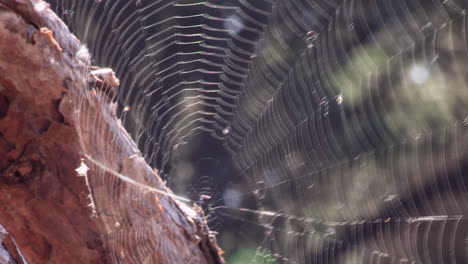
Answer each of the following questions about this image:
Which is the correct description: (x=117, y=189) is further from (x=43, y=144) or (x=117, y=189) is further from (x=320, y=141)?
(x=320, y=141)

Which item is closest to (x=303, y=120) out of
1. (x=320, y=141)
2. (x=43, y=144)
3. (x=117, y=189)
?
(x=320, y=141)

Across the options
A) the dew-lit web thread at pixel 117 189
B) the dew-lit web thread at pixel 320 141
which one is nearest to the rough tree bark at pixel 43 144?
the dew-lit web thread at pixel 117 189

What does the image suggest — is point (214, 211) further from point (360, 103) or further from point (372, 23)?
point (372, 23)

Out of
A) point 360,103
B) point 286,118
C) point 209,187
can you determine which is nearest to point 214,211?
point 209,187

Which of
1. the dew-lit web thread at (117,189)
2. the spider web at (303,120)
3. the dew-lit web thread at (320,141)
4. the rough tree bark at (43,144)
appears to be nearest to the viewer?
the rough tree bark at (43,144)

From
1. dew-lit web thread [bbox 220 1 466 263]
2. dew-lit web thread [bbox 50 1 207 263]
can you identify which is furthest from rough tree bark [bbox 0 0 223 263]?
dew-lit web thread [bbox 220 1 466 263]

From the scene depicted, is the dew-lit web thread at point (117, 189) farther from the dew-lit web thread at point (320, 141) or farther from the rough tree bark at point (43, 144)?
the dew-lit web thread at point (320, 141)

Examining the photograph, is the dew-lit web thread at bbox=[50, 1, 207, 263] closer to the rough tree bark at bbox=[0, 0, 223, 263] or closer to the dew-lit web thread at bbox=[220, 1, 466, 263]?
the rough tree bark at bbox=[0, 0, 223, 263]

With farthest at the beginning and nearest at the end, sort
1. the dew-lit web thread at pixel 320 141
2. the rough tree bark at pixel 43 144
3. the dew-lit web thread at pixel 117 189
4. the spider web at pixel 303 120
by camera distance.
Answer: the dew-lit web thread at pixel 320 141
the spider web at pixel 303 120
the dew-lit web thread at pixel 117 189
the rough tree bark at pixel 43 144
